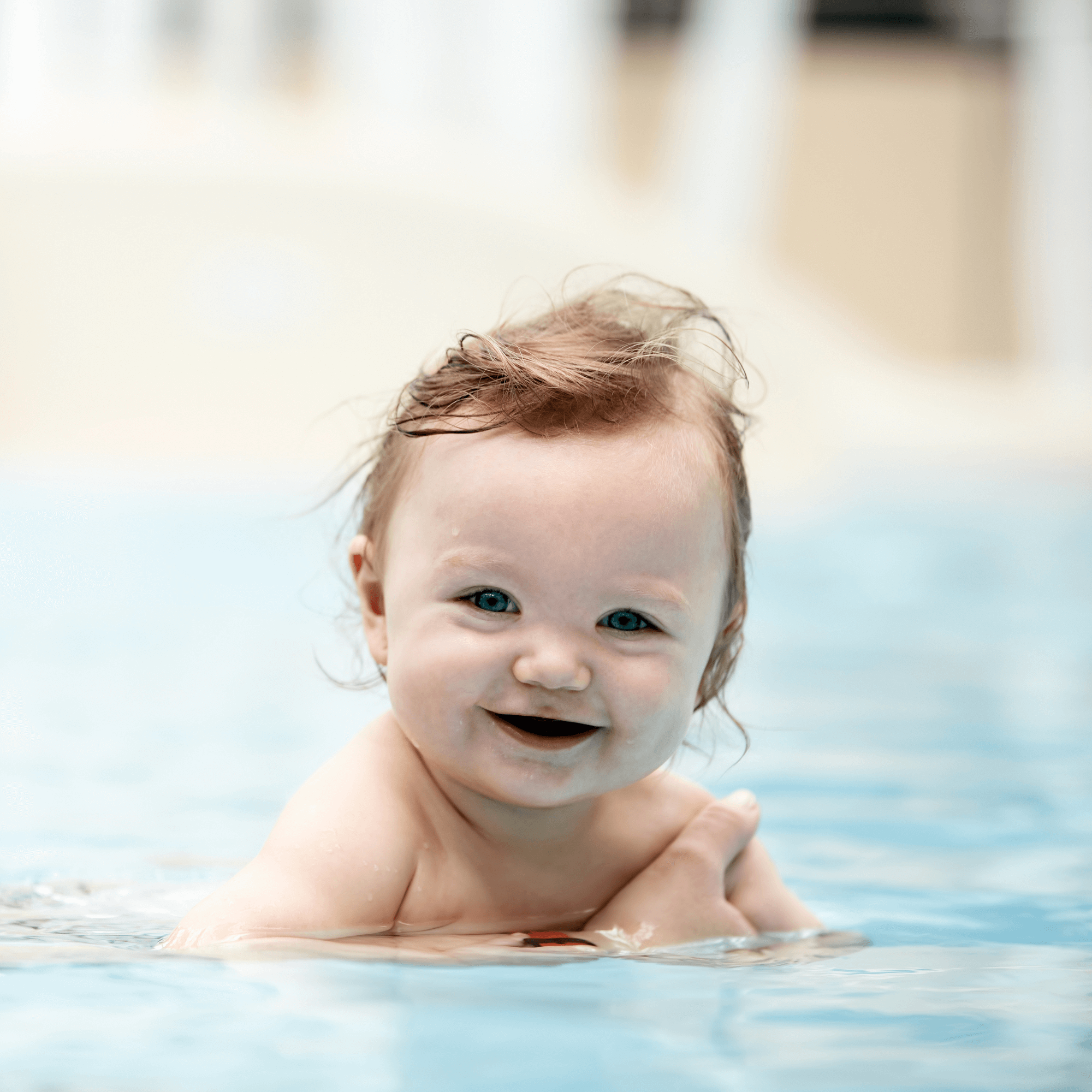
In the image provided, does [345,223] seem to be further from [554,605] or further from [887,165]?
[554,605]

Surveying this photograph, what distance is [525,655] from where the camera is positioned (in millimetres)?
1097

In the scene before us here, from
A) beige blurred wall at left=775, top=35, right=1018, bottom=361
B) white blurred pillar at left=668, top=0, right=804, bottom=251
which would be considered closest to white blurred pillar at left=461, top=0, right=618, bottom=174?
white blurred pillar at left=668, top=0, right=804, bottom=251

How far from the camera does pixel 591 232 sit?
18.3 feet

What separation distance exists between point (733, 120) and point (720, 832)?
579cm

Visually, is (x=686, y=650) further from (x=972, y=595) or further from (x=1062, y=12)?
(x=1062, y=12)

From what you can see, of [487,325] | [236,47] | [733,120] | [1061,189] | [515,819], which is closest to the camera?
[515,819]

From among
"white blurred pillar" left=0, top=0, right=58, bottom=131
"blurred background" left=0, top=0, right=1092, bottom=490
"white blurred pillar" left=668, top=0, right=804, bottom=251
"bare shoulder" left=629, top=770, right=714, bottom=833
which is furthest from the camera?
"white blurred pillar" left=668, top=0, right=804, bottom=251

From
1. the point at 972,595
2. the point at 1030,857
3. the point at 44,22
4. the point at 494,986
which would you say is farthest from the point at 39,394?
the point at 494,986

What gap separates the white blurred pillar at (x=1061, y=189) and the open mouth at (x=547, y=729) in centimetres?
636

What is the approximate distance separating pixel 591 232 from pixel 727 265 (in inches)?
20.5

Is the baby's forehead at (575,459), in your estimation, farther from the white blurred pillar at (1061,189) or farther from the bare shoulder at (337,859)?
the white blurred pillar at (1061,189)

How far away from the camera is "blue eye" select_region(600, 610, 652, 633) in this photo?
1129 millimetres

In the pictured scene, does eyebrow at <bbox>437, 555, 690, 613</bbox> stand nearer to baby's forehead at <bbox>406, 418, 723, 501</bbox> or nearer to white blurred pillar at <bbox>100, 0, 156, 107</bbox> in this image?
baby's forehead at <bbox>406, 418, 723, 501</bbox>

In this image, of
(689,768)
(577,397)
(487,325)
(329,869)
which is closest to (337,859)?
(329,869)
